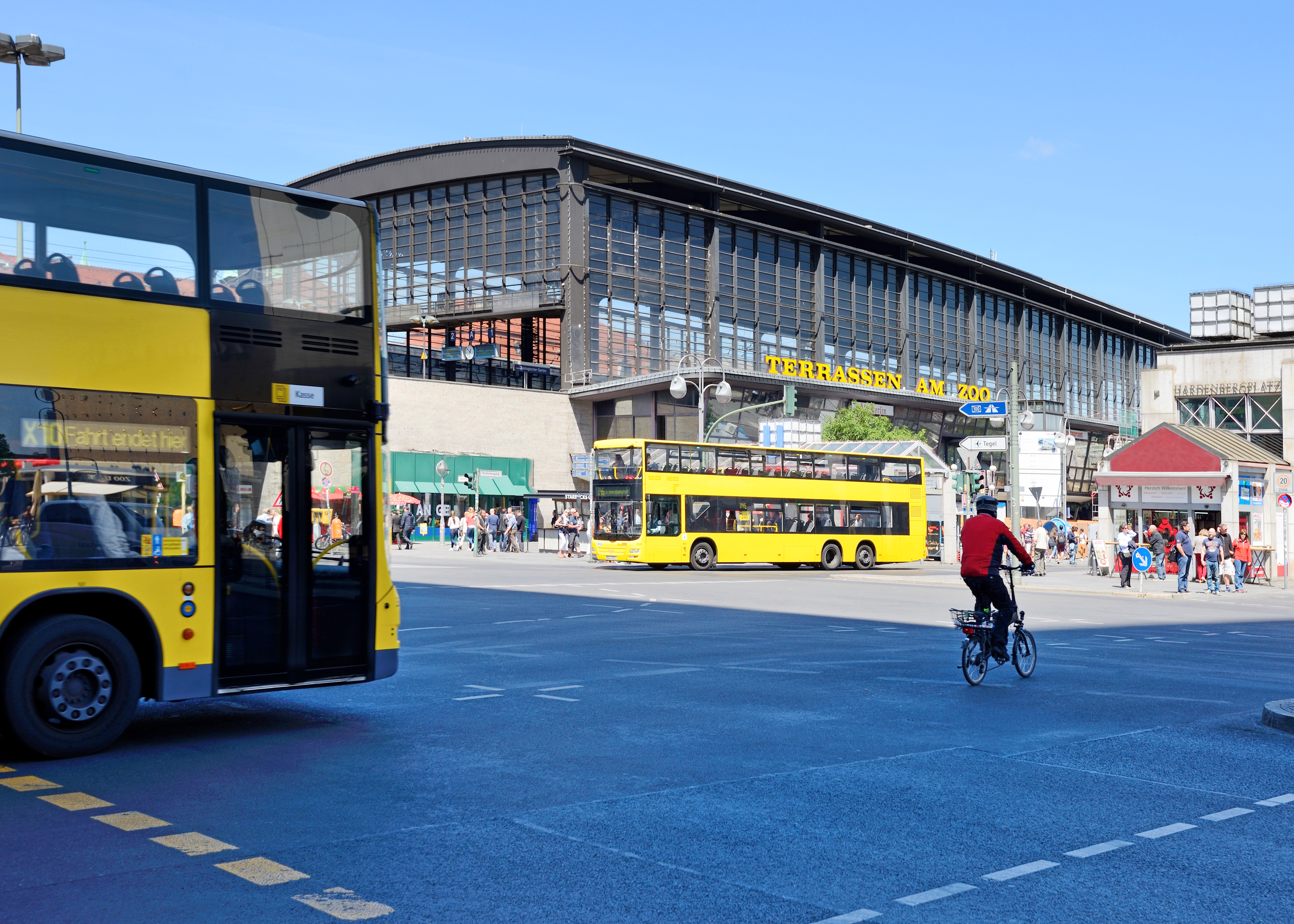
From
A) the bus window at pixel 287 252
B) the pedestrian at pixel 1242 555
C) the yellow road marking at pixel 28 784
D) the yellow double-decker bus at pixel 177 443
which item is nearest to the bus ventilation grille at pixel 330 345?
the yellow double-decker bus at pixel 177 443

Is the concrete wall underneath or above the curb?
above

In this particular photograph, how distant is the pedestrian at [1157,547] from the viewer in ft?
117

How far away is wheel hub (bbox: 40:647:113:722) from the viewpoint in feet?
26.9

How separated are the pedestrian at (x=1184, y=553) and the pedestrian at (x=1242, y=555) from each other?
1.21 metres

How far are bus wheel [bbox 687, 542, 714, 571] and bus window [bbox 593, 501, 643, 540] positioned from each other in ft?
5.65

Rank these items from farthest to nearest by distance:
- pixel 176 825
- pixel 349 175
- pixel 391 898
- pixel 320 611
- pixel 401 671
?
pixel 349 175, pixel 401 671, pixel 320 611, pixel 176 825, pixel 391 898

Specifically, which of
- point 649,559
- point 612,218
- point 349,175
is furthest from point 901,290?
point 649,559

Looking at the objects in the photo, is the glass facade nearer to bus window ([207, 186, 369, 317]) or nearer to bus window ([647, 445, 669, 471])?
bus window ([647, 445, 669, 471])

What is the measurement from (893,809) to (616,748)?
2376 mm

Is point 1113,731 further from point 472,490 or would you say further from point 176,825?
point 472,490

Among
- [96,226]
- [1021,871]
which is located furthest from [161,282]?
[1021,871]

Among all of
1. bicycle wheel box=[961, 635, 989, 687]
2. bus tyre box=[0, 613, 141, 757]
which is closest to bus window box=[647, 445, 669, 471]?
bicycle wheel box=[961, 635, 989, 687]

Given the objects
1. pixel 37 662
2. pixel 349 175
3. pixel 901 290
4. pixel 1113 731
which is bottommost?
pixel 1113 731

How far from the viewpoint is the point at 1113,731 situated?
974cm
